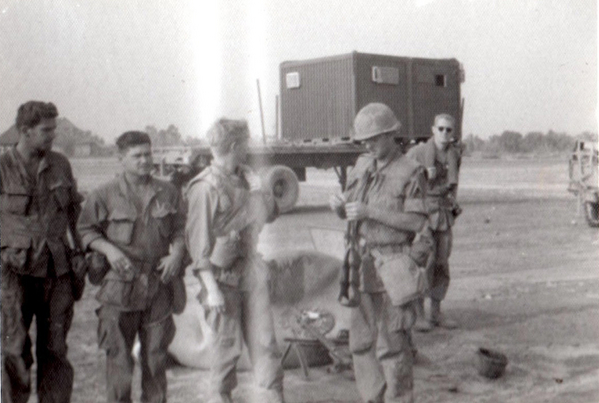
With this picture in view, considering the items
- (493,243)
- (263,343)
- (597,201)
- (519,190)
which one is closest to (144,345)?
(263,343)

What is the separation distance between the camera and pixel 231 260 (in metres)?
4.28

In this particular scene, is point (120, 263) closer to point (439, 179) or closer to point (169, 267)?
point (169, 267)

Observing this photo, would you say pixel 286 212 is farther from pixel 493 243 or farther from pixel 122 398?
pixel 122 398

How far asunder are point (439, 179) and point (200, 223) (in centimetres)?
292

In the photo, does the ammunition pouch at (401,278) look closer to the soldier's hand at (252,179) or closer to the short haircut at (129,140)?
the soldier's hand at (252,179)

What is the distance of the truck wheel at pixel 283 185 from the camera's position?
51.7ft

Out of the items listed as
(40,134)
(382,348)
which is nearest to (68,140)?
(40,134)

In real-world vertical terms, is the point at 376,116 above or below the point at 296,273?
above

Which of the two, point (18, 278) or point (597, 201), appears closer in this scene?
point (18, 278)

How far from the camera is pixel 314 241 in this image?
6551 mm

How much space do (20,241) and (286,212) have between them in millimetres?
12682

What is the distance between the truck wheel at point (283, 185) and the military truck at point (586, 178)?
552 cm

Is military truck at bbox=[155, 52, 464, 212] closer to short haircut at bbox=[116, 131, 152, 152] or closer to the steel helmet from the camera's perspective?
the steel helmet

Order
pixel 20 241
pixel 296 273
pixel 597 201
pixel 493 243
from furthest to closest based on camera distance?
pixel 597 201
pixel 493 243
pixel 296 273
pixel 20 241
